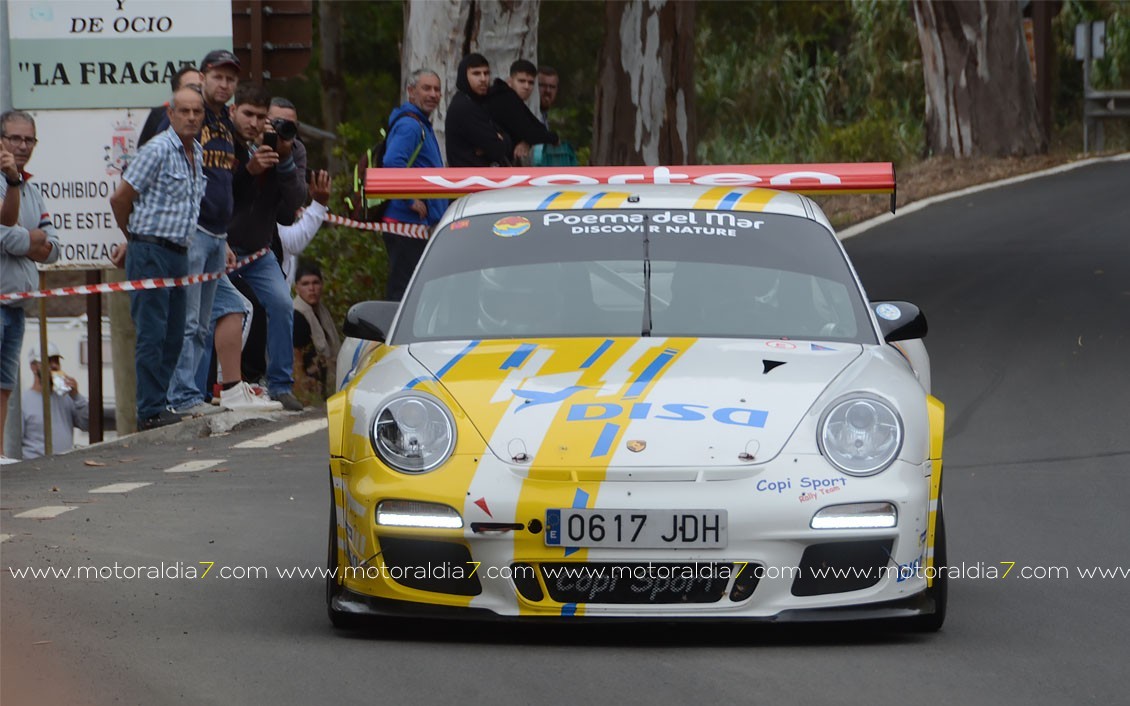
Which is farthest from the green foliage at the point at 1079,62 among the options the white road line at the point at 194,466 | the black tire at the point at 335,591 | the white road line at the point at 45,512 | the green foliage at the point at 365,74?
the black tire at the point at 335,591

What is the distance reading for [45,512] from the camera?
28.5 feet

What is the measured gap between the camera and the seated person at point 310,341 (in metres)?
14.3

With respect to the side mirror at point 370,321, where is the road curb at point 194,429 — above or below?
below

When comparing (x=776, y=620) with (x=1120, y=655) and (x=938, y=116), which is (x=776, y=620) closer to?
(x=1120, y=655)

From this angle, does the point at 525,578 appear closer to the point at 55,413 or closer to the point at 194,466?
the point at 194,466

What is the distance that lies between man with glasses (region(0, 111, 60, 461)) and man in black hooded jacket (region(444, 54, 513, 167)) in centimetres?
312

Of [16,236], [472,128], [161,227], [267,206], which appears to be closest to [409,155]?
[472,128]

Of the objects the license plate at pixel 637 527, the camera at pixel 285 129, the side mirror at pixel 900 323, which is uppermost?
the camera at pixel 285 129

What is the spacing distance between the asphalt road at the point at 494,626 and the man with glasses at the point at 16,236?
0.98m

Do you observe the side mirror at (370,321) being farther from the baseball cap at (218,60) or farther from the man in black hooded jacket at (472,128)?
the man in black hooded jacket at (472,128)

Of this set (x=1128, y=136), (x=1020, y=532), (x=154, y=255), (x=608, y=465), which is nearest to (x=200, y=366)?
(x=154, y=255)

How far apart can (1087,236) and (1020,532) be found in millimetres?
12626

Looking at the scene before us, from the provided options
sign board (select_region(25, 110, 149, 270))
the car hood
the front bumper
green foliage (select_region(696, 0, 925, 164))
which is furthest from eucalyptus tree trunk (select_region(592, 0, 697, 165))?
the front bumper

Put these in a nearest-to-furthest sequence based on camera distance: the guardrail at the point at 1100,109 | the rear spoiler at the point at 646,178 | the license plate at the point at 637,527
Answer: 1. the license plate at the point at 637,527
2. the rear spoiler at the point at 646,178
3. the guardrail at the point at 1100,109
